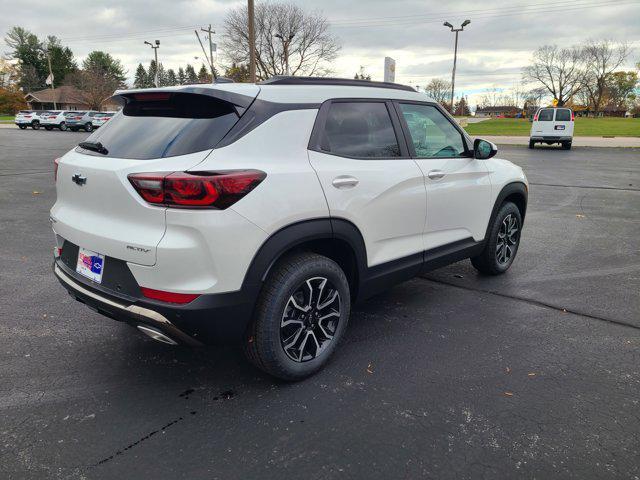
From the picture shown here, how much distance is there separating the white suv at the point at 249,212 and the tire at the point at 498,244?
1.33m

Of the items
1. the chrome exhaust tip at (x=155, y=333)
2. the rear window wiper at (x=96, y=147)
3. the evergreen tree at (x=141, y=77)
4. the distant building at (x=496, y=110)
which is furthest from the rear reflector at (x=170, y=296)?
the evergreen tree at (x=141, y=77)

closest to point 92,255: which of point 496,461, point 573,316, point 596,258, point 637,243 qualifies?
point 496,461

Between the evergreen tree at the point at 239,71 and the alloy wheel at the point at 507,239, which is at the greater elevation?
the evergreen tree at the point at 239,71

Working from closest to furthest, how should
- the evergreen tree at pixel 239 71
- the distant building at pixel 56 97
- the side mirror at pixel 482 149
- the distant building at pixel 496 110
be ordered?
1. the side mirror at pixel 482 149
2. the evergreen tree at pixel 239 71
3. the distant building at pixel 56 97
4. the distant building at pixel 496 110

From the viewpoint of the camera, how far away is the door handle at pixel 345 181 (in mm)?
2910

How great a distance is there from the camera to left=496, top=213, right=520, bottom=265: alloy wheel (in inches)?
193

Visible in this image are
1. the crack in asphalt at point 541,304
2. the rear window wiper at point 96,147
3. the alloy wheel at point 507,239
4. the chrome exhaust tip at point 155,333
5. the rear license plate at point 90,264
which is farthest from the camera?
the alloy wheel at point 507,239

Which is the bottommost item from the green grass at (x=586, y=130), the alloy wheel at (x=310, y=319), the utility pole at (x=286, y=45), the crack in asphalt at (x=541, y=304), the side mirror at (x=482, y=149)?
the crack in asphalt at (x=541, y=304)

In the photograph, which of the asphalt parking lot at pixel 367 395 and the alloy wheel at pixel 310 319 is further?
the alloy wheel at pixel 310 319

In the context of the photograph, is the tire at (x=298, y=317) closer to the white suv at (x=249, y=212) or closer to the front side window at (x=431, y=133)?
the white suv at (x=249, y=212)

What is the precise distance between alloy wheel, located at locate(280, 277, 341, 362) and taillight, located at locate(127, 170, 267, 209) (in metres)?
0.73

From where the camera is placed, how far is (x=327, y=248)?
3.14 m

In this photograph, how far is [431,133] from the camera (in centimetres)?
396

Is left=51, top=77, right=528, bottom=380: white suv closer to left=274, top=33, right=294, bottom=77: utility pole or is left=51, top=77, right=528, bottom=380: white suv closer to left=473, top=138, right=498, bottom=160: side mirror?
left=473, top=138, right=498, bottom=160: side mirror
